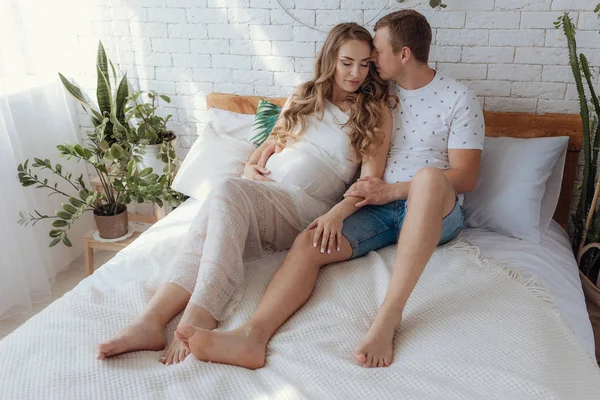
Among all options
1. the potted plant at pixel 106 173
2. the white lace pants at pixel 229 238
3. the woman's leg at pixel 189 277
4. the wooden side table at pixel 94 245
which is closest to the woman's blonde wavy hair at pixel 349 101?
the white lace pants at pixel 229 238

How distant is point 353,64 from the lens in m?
2.01

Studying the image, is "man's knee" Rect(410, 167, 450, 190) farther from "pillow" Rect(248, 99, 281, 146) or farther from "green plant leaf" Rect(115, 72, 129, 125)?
"green plant leaf" Rect(115, 72, 129, 125)

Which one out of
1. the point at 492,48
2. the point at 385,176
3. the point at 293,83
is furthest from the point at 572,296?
the point at 293,83

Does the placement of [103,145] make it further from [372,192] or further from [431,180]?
[431,180]

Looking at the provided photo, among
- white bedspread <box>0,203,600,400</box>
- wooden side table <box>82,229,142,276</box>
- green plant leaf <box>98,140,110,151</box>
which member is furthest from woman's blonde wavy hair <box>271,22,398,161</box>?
wooden side table <box>82,229,142,276</box>

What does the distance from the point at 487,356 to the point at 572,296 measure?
0.60 meters

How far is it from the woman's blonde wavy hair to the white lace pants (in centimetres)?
37

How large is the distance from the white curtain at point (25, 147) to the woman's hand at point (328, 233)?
5.02 feet

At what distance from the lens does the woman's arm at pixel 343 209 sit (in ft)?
5.73

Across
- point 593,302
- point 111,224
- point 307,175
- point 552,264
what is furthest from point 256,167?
point 593,302

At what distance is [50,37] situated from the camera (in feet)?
9.25

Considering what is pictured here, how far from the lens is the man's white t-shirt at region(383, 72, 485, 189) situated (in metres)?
1.96

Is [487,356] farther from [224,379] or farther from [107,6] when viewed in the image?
[107,6]

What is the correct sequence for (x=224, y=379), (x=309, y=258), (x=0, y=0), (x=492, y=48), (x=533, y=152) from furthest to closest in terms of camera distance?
(x=0, y=0) → (x=492, y=48) → (x=533, y=152) → (x=309, y=258) → (x=224, y=379)
